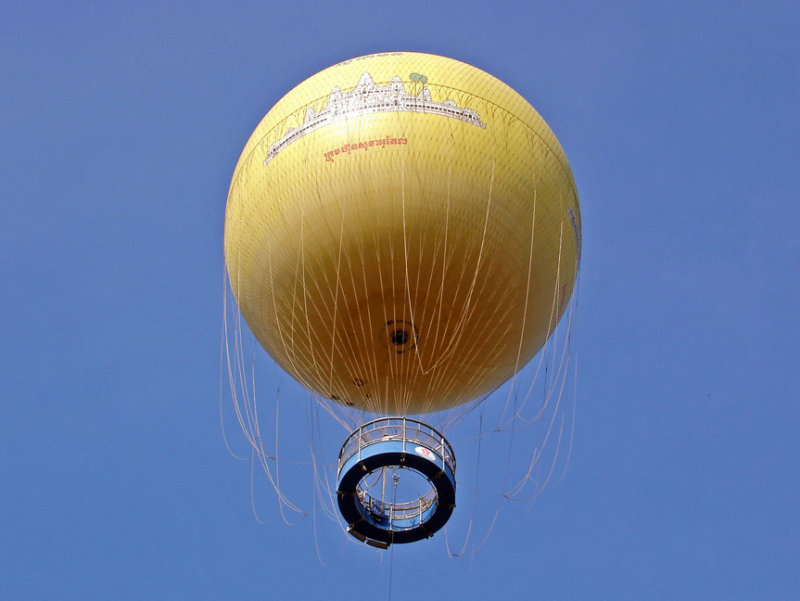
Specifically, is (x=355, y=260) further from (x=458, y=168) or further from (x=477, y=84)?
(x=477, y=84)

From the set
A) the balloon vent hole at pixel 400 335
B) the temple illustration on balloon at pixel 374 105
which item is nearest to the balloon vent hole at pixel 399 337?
the balloon vent hole at pixel 400 335

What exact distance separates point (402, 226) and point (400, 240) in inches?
11.8

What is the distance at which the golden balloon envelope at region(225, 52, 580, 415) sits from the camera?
22.7 m

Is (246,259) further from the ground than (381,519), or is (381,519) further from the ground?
(246,259)

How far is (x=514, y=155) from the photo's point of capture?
23516 mm

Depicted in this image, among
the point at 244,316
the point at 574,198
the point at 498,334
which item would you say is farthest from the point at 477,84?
the point at 244,316

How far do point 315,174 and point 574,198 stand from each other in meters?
6.45

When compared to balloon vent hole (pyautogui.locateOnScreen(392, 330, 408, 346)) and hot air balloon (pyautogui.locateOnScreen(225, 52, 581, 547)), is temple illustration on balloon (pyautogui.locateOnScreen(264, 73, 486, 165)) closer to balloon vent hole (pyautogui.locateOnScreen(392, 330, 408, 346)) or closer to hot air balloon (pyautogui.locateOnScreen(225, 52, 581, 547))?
hot air balloon (pyautogui.locateOnScreen(225, 52, 581, 547))

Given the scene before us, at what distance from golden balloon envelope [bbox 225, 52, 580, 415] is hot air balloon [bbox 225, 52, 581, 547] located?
0.11 feet

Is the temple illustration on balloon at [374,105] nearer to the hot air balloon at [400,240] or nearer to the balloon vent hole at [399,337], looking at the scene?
the hot air balloon at [400,240]

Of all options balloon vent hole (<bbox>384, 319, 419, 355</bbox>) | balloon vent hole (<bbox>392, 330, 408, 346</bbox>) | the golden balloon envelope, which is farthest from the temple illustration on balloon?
balloon vent hole (<bbox>392, 330, 408, 346</bbox>)

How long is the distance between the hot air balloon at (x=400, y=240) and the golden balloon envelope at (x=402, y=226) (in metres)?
0.03

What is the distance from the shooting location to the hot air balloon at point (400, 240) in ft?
74.5

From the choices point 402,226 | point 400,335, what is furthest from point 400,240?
point 400,335
